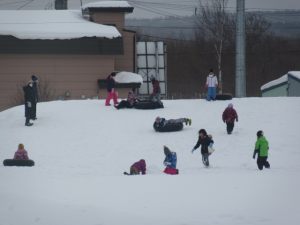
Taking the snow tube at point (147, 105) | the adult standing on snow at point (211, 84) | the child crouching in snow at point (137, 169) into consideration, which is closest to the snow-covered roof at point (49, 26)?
the adult standing on snow at point (211, 84)

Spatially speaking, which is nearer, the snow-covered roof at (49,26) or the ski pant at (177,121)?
the ski pant at (177,121)

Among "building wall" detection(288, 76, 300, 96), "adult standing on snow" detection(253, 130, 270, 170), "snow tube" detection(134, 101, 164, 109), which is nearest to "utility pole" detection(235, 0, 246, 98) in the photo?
"building wall" detection(288, 76, 300, 96)

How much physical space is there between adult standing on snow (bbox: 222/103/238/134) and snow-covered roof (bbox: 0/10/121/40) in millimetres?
16034

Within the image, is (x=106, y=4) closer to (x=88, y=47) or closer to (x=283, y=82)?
(x=88, y=47)

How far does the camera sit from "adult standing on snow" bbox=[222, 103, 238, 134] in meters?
25.2

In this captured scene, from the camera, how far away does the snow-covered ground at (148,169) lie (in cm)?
1277

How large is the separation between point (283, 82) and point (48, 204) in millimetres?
34757

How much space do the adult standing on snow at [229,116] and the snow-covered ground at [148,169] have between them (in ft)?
1.35

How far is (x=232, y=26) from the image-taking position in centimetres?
7125

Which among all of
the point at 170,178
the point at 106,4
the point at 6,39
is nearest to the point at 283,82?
the point at 106,4

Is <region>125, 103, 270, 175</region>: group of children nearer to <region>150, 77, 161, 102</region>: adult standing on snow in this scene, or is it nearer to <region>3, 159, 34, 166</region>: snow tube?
<region>3, 159, 34, 166</region>: snow tube

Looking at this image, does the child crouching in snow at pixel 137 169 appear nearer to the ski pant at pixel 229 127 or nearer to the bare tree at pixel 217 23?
the ski pant at pixel 229 127

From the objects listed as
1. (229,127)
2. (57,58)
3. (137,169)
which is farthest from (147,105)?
(57,58)

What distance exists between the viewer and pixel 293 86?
4381 centimetres
